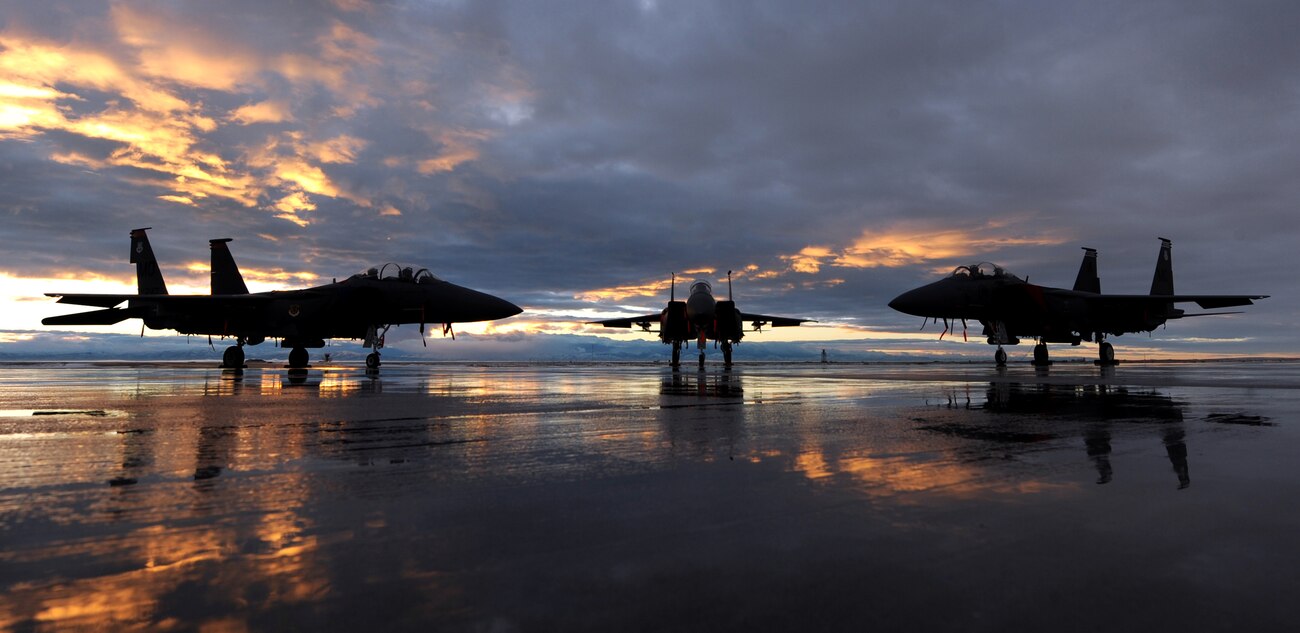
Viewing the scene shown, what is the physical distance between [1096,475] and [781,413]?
12.0 ft

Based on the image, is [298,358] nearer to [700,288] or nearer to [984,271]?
[700,288]

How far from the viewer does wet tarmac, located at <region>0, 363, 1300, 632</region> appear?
1.74 m

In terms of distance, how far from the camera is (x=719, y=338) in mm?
24750

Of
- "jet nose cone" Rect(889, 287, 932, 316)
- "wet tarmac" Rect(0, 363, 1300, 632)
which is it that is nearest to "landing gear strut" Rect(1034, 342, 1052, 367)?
"jet nose cone" Rect(889, 287, 932, 316)

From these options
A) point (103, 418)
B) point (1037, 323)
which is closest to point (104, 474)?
point (103, 418)

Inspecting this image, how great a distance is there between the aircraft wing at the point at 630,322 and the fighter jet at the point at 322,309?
13.0 m

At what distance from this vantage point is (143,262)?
2788 centimetres

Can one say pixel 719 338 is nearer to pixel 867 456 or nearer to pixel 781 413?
pixel 781 413

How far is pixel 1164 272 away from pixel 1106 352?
36.8 ft

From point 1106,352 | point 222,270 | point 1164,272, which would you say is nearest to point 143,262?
point 222,270

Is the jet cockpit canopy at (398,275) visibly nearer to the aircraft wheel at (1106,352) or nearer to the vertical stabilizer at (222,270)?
the vertical stabilizer at (222,270)

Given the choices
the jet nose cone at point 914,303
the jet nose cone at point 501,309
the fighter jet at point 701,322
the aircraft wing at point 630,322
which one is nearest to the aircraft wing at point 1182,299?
the jet nose cone at point 914,303

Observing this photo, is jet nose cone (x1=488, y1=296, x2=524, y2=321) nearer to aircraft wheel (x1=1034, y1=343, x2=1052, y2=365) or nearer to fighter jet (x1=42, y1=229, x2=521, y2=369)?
fighter jet (x1=42, y1=229, x2=521, y2=369)

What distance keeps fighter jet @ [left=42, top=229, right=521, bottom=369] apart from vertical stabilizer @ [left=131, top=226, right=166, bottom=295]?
16.2 feet
